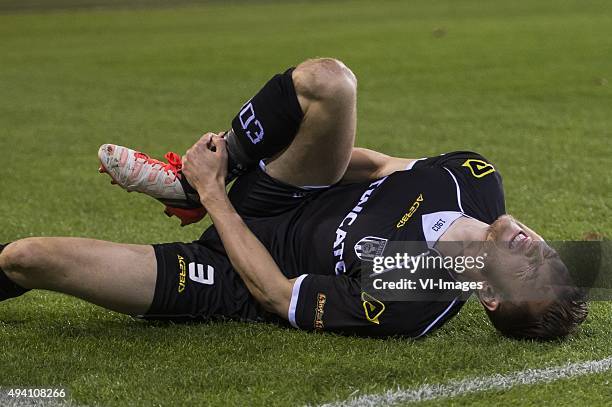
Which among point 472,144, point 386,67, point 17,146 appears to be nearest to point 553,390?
point 472,144

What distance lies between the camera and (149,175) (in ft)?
12.9

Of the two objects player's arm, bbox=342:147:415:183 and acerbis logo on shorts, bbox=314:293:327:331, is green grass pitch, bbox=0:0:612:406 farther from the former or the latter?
player's arm, bbox=342:147:415:183

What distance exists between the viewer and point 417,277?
3559 mm

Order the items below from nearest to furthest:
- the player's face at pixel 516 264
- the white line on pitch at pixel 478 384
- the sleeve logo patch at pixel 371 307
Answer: the white line on pitch at pixel 478 384 → the player's face at pixel 516 264 → the sleeve logo patch at pixel 371 307

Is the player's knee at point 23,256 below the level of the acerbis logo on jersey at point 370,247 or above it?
above

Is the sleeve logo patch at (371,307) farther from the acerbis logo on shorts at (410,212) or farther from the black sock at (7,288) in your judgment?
the black sock at (7,288)

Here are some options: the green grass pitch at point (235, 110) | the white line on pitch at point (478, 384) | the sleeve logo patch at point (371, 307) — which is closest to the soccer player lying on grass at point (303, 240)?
the sleeve logo patch at point (371, 307)

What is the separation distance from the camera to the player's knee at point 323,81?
12.0 feet

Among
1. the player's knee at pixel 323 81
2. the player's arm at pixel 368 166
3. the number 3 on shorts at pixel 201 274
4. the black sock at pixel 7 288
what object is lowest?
the number 3 on shorts at pixel 201 274

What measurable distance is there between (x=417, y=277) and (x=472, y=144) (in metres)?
4.38

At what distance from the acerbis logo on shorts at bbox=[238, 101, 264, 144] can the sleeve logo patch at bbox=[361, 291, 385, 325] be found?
67 cm

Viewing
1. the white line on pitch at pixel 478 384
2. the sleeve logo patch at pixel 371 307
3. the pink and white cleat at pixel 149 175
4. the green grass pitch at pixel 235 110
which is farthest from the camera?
the pink and white cleat at pixel 149 175

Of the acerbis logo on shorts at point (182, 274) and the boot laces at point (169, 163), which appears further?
the boot laces at point (169, 163)

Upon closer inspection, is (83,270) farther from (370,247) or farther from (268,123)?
(370,247)
